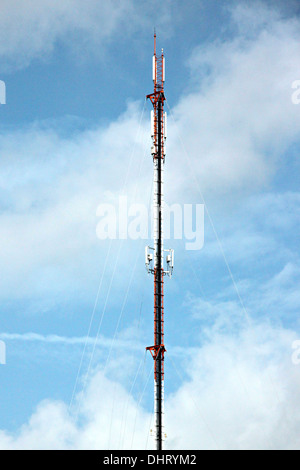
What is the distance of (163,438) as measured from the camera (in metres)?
74.5

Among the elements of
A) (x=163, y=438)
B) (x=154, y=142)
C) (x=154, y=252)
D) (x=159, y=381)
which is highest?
(x=154, y=142)

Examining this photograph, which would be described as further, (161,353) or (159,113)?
(159,113)

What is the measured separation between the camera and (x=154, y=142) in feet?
280
